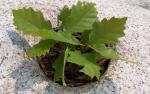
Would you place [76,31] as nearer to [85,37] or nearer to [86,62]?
[85,37]

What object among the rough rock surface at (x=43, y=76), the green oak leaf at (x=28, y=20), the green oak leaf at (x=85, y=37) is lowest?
the rough rock surface at (x=43, y=76)

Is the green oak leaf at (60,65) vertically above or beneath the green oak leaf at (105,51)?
beneath

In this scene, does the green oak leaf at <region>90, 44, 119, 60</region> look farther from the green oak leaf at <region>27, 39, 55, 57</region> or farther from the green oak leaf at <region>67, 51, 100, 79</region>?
the green oak leaf at <region>27, 39, 55, 57</region>

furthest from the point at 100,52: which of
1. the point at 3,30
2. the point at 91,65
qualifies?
the point at 3,30

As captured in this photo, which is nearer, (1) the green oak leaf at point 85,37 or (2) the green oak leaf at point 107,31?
(2) the green oak leaf at point 107,31

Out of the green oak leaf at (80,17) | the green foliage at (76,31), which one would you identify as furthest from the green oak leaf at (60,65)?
the green oak leaf at (80,17)

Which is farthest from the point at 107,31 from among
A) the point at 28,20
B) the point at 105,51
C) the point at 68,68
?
the point at 28,20

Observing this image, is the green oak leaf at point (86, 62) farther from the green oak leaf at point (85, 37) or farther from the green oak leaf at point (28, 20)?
the green oak leaf at point (28, 20)
